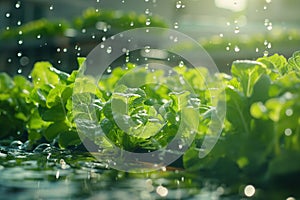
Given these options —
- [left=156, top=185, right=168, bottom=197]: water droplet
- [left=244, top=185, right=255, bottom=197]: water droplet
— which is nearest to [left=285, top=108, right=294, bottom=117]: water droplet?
[left=244, top=185, right=255, bottom=197]: water droplet

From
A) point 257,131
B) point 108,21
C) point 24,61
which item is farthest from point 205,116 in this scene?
point 24,61

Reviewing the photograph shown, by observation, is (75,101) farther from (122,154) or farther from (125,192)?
(125,192)

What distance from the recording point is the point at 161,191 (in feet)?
4.06

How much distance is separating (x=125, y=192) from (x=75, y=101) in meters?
0.51

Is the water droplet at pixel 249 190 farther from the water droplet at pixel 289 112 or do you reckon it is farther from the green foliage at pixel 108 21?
the green foliage at pixel 108 21

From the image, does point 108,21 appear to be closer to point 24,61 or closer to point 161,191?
point 24,61

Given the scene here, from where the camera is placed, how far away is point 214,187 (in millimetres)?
1267

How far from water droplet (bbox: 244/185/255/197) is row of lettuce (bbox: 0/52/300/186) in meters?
0.04

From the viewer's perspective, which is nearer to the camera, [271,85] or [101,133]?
[271,85]

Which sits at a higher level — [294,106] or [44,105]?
[44,105]

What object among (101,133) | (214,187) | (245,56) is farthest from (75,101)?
(245,56)

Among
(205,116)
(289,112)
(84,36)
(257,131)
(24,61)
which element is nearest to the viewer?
(289,112)

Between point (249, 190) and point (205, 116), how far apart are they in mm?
215

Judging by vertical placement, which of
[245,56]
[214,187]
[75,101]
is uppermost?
[245,56]
